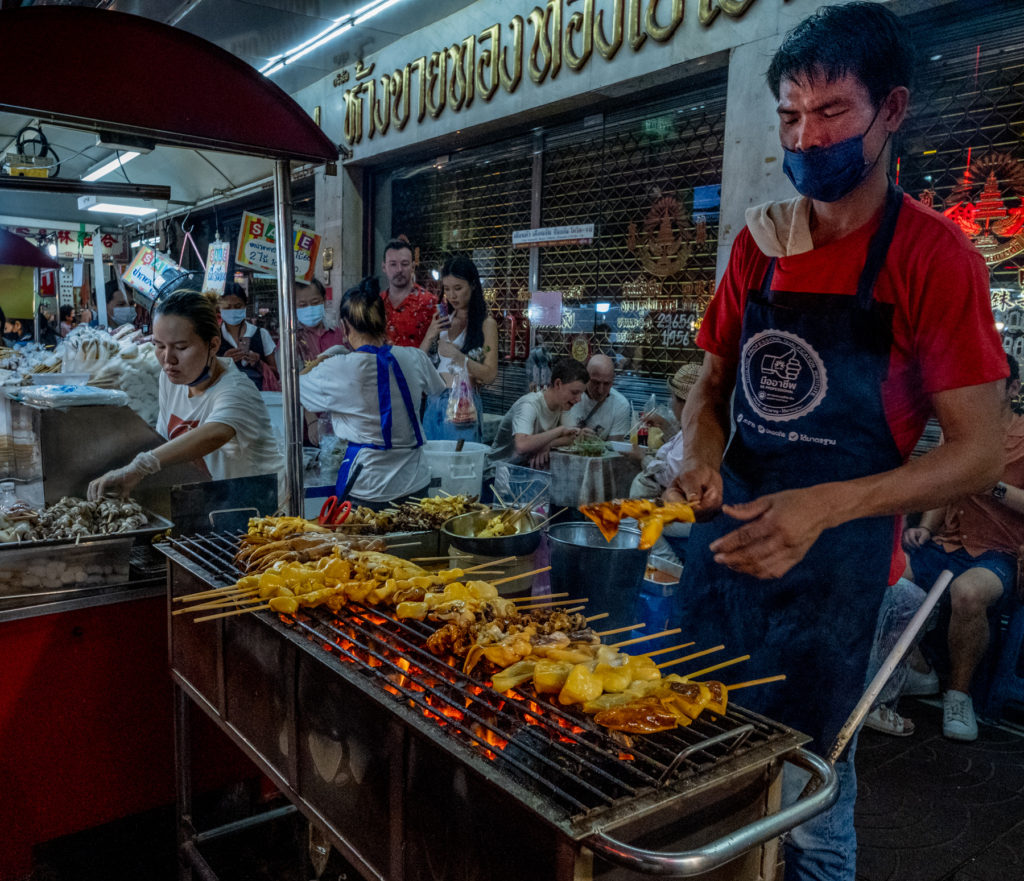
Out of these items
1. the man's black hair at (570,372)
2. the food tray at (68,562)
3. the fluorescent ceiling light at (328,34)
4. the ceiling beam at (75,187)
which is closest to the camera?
the food tray at (68,562)

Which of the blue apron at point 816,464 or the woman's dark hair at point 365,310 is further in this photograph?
the woman's dark hair at point 365,310

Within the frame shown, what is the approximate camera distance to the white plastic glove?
11.3ft

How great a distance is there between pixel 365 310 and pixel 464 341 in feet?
7.68

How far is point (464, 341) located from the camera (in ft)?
23.2

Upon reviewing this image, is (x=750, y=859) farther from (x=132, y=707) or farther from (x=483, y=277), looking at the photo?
(x=483, y=277)

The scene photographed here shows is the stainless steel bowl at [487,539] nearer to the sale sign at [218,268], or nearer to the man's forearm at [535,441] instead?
the man's forearm at [535,441]

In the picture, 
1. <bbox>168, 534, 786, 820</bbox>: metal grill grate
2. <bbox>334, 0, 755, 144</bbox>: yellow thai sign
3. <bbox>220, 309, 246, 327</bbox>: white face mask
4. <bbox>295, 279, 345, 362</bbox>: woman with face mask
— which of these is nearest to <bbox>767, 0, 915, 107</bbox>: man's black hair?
<bbox>168, 534, 786, 820</bbox>: metal grill grate

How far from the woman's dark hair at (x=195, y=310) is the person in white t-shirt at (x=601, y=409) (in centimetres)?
303

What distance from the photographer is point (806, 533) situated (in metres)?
1.86

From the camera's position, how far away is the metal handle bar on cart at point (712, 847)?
121 centimetres

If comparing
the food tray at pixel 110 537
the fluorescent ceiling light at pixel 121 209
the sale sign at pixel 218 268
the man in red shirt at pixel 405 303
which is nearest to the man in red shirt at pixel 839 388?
the food tray at pixel 110 537

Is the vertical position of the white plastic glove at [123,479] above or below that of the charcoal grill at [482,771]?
above

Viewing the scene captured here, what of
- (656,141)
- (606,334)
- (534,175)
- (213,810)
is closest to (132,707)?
(213,810)

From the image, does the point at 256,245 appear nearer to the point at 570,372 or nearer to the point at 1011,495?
the point at 570,372
